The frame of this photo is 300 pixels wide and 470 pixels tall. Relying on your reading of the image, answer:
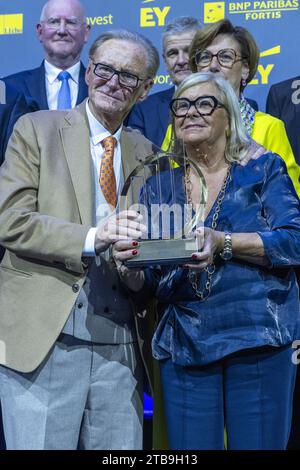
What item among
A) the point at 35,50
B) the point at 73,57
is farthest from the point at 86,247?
the point at 35,50

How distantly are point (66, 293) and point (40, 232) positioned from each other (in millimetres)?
196

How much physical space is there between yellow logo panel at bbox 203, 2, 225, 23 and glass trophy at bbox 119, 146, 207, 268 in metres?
1.63

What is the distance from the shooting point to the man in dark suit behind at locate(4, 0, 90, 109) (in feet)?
12.5

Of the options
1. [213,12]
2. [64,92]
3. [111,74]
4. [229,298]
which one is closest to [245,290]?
[229,298]

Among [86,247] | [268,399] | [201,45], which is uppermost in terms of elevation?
[201,45]

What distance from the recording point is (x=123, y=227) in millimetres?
2223

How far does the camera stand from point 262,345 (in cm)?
228

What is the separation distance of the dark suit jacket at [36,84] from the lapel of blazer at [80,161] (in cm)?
123

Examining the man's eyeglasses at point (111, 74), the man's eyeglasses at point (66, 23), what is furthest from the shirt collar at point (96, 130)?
the man's eyeglasses at point (66, 23)

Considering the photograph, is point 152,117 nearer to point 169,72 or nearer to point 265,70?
point 169,72

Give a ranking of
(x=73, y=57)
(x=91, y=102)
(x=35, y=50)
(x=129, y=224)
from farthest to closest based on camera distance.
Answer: (x=35, y=50)
(x=73, y=57)
(x=91, y=102)
(x=129, y=224)

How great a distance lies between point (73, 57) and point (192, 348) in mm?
1950

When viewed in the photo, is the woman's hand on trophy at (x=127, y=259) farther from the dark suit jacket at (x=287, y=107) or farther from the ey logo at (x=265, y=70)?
the ey logo at (x=265, y=70)
